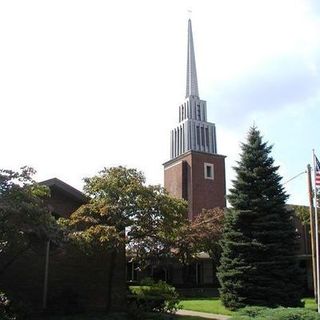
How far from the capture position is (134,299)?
21.9m

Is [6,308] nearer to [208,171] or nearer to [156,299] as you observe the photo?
[156,299]

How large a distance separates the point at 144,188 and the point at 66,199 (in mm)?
4513

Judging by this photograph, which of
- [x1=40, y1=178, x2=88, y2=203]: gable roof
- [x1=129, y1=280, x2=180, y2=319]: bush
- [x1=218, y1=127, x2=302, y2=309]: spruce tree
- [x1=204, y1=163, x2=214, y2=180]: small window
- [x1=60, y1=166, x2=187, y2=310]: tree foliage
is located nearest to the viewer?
[x1=60, y1=166, x2=187, y2=310]: tree foliage

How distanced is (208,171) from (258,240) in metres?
30.2

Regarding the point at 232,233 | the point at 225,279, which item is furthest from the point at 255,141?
the point at 225,279

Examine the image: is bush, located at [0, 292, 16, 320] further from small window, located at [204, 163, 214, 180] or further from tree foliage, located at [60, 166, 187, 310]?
small window, located at [204, 163, 214, 180]

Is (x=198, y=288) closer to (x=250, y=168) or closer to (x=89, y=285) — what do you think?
(x=250, y=168)

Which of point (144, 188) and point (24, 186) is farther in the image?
point (144, 188)

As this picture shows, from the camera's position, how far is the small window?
55594 mm

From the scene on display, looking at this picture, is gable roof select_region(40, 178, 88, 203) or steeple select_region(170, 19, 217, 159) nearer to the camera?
gable roof select_region(40, 178, 88, 203)

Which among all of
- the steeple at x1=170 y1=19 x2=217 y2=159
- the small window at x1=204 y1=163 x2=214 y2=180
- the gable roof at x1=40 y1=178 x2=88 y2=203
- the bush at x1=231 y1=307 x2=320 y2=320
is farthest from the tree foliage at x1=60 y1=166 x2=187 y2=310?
the steeple at x1=170 y1=19 x2=217 y2=159

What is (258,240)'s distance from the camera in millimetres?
26031

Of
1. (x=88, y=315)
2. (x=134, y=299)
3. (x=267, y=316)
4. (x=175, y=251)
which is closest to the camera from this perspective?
(x=267, y=316)

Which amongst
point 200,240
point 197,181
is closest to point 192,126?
point 197,181
